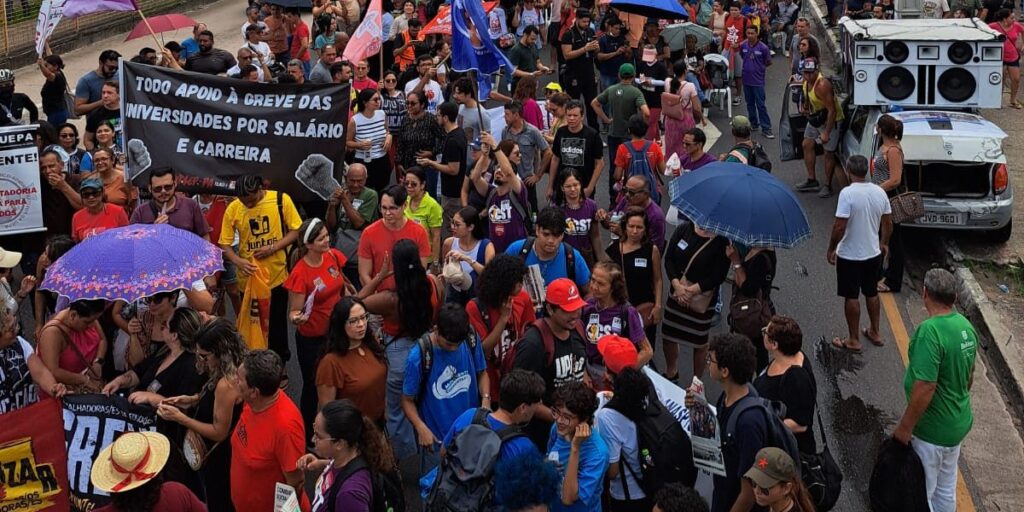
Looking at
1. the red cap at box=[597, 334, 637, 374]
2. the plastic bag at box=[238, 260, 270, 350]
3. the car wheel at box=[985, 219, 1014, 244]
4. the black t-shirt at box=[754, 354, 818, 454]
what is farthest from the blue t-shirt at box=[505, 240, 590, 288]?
the car wheel at box=[985, 219, 1014, 244]

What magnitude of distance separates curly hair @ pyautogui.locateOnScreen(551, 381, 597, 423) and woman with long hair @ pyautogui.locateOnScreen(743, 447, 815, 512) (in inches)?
30.6

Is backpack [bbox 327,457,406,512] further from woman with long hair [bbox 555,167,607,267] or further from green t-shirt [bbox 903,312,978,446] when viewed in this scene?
woman with long hair [bbox 555,167,607,267]

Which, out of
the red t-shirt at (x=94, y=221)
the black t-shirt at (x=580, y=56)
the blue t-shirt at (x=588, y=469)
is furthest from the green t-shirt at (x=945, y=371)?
the black t-shirt at (x=580, y=56)

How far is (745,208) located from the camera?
762 cm

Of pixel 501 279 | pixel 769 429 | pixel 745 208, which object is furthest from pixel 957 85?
pixel 769 429

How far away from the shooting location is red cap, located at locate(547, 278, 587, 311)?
656 centimetres

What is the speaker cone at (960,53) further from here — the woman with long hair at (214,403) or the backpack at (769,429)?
→ the woman with long hair at (214,403)

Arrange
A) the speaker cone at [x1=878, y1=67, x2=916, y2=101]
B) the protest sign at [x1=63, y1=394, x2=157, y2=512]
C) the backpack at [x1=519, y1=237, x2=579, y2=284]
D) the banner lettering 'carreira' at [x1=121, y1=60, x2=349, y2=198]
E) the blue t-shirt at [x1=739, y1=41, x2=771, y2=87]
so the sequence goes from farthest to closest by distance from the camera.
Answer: the blue t-shirt at [x1=739, y1=41, x2=771, y2=87] → the speaker cone at [x1=878, y1=67, x2=916, y2=101] → the banner lettering 'carreira' at [x1=121, y1=60, x2=349, y2=198] → the backpack at [x1=519, y1=237, x2=579, y2=284] → the protest sign at [x1=63, y1=394, x2=157, y2=512]

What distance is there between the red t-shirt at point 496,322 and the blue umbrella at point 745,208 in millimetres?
1341

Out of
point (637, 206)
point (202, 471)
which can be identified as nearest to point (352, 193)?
point (637, 206)

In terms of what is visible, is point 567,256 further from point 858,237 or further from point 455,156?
point 455,156

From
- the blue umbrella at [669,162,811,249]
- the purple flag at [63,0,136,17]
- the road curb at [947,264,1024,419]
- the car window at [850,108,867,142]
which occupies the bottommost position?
the road curb at [947,264,1024,419]

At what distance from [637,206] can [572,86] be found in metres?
8.03

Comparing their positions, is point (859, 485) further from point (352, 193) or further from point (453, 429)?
point (352, 193)
